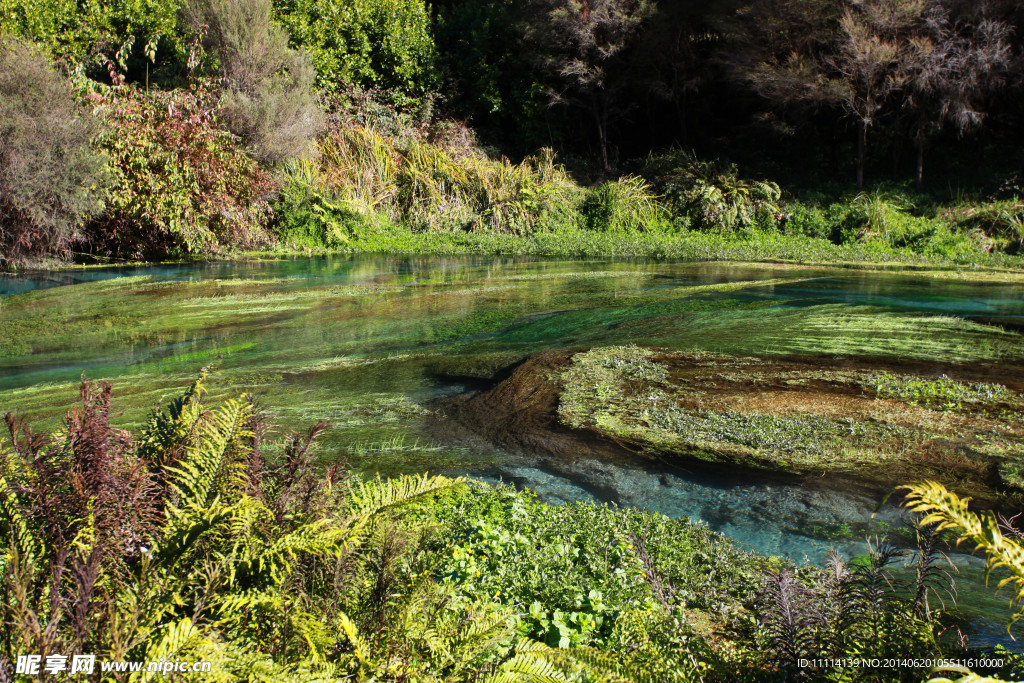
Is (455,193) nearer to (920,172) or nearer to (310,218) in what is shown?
(310,218)

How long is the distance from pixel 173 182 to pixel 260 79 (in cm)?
546

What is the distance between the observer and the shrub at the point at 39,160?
1141 centimetres

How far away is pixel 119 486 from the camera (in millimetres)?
2002

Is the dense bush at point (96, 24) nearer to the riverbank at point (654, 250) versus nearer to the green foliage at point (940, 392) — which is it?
the riverbank at point (654, 250)

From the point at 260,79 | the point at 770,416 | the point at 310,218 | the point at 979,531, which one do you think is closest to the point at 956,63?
the point at 310,218

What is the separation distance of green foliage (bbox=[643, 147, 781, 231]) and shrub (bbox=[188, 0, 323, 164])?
29.3 ft

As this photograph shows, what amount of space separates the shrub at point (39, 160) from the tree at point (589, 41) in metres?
12.2

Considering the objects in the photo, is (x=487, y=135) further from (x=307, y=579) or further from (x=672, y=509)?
(x=307, y=579)

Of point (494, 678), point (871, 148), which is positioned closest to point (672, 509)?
point (494, 678)

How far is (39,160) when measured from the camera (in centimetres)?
1160

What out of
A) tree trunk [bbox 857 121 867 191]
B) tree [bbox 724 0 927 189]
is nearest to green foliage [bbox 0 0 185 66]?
tree [bbox 724 0 927 189]

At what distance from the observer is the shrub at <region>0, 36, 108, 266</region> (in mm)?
11406

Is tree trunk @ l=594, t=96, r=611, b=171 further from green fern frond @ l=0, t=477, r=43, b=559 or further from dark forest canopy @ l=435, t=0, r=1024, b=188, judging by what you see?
green fern frond @ l=0, t=477, r=43, b=559

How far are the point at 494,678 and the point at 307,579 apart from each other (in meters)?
0.54
